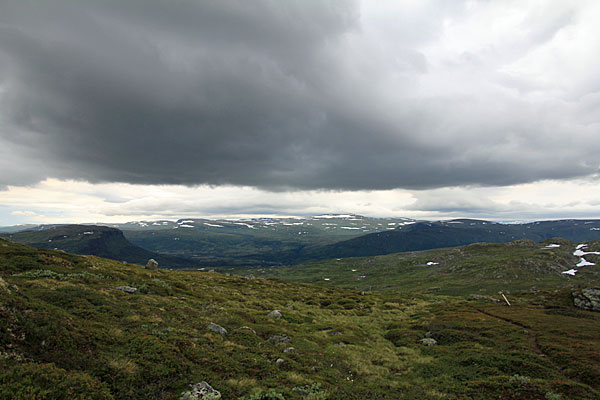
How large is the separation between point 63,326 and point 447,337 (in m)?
39.5

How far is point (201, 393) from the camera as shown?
13203mm

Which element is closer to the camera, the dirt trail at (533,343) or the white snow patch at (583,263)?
the dirt trail at (533,343)

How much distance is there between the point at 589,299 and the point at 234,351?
76090mm

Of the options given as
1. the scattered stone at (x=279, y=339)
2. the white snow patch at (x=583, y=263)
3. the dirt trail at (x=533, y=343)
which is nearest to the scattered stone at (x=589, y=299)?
the dirt trail at (x=533, y=343)

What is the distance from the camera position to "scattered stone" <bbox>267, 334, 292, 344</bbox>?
2667 centimetres

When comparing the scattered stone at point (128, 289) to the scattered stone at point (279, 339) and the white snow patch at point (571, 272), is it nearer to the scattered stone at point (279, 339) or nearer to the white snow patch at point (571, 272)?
the scattered stone at point (279, 339)

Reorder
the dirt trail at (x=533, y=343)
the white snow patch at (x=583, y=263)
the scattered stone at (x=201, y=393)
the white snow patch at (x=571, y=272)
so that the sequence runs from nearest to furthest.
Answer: the scattered stone at (x=201, y=393) → the dirt trail at (x=533, y=343) → the white snow patch at (x=571, y=272) → the white snow patch at (x=583, y=263)

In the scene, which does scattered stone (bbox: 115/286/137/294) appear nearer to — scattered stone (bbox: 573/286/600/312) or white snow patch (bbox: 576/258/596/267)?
scattered stone (bbox: 573/286/600/312)

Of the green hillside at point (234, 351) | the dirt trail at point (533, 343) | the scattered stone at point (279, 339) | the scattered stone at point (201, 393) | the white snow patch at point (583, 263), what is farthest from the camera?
the white snow patch at point (583, 263)

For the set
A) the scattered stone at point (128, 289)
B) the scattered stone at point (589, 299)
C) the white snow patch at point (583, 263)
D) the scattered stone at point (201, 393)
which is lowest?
the white snow patch at point (583, 263)

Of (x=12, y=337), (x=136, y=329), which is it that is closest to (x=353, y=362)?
(x=136, y=329)

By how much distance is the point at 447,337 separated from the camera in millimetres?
33906

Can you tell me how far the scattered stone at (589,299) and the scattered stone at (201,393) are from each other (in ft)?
251

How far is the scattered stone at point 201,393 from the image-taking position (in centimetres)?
1274
